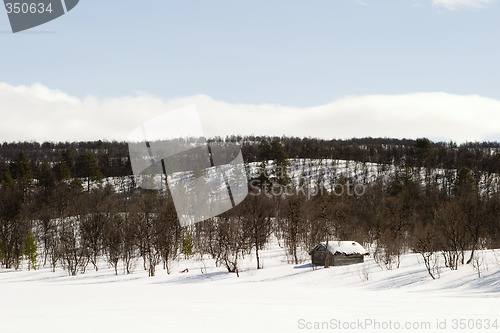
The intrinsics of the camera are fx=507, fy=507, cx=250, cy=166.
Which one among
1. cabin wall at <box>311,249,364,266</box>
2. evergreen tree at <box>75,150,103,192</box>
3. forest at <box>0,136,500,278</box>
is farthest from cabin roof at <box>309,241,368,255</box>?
evergreen tree at <box>75,150,103,192</box>

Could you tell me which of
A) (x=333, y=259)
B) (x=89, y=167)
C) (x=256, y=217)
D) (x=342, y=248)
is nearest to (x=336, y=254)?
(x=333, y=259)

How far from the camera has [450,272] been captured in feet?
89.4

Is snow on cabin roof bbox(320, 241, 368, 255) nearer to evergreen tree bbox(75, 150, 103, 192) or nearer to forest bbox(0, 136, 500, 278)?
forest bbox(0, 136, 500, 278)

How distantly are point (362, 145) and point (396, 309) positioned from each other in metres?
178

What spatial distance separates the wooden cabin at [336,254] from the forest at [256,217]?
157 centimetres

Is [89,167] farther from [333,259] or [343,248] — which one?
[333,259]

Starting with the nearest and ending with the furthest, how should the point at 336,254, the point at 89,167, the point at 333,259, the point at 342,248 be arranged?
the point at 333,259 → the point at 336,254 → the point at 342,248 → the point at 89,167

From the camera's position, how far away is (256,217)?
4909 cm

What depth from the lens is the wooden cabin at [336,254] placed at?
3728 cm

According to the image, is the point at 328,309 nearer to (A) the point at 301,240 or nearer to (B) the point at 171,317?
(B) the point at 171,317

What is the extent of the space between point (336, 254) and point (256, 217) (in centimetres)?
1302

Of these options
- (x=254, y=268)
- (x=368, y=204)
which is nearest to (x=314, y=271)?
(x=254, y=268)

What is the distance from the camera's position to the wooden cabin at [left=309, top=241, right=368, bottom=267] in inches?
1468

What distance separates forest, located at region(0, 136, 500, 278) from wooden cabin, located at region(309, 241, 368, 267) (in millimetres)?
1572
